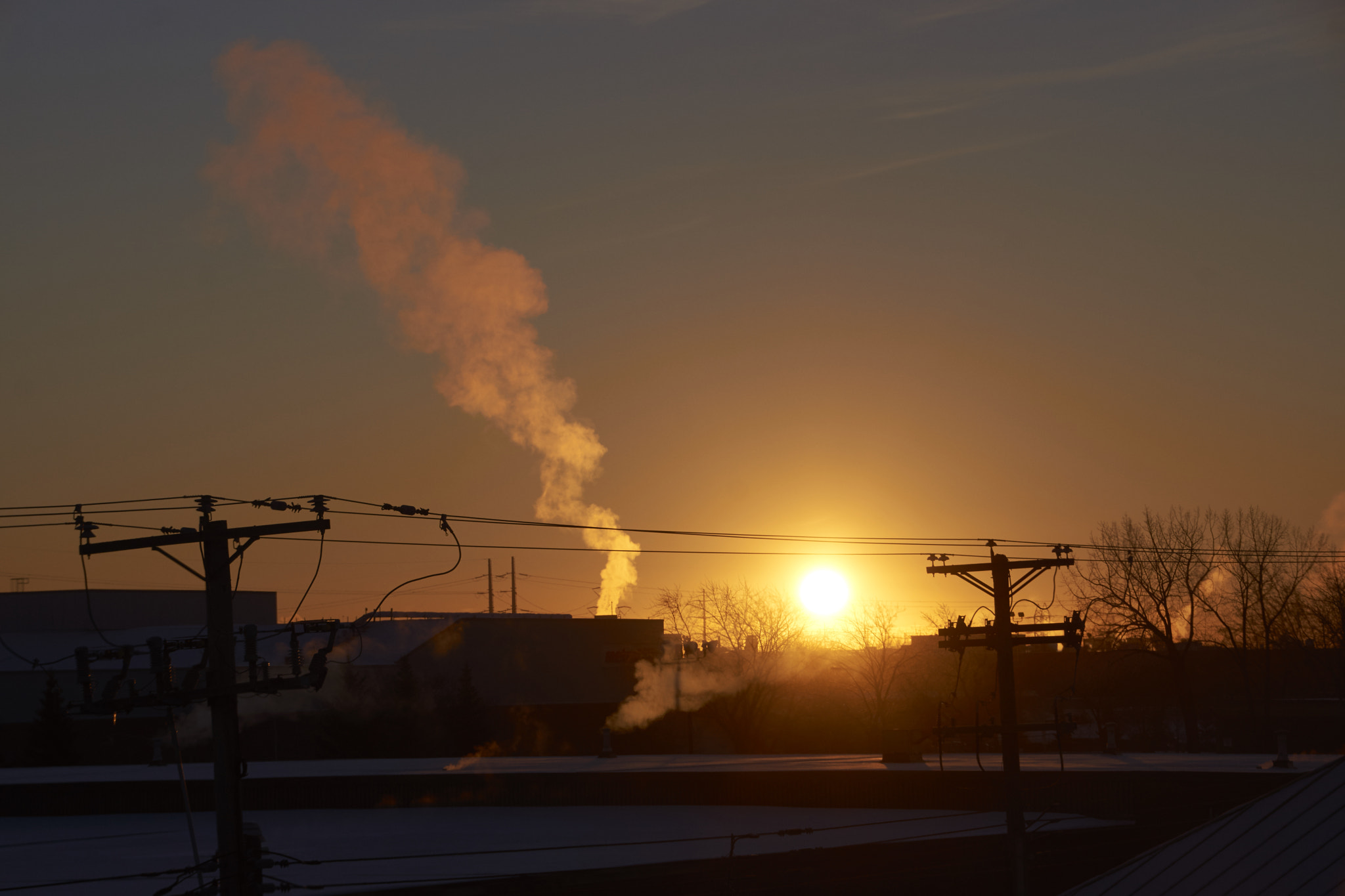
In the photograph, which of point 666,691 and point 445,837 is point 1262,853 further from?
point 666,691

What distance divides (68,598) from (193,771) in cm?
4865

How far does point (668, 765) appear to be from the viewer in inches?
1608

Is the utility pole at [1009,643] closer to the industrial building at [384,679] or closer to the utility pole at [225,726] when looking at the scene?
the utility pole at [225,726]

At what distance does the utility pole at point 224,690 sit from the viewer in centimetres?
1770

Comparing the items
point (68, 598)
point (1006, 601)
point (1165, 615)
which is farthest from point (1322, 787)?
point (68, 598)

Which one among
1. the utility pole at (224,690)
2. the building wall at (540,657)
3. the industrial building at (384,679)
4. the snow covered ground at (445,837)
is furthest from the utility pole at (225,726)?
the building wall at (540,657)

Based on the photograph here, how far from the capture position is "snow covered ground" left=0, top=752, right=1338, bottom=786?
115 ft

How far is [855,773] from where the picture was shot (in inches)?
1387

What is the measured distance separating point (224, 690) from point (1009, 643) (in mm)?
13645

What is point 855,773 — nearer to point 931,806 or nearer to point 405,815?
point 931,806

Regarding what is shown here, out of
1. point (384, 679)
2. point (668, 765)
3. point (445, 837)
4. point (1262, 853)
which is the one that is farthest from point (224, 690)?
point (384, 679)

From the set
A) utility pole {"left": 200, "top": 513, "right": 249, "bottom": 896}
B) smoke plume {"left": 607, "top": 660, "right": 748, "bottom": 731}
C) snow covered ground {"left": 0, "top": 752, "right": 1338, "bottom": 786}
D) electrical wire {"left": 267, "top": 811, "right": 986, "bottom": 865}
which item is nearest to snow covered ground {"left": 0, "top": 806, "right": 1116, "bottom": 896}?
electrical wire {"left": 267, "top": 811, "right": 986, "bottom": 865}

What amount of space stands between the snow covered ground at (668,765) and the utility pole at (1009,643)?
1092 centimetres

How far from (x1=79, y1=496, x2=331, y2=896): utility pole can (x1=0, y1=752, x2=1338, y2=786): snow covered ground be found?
846 inches
